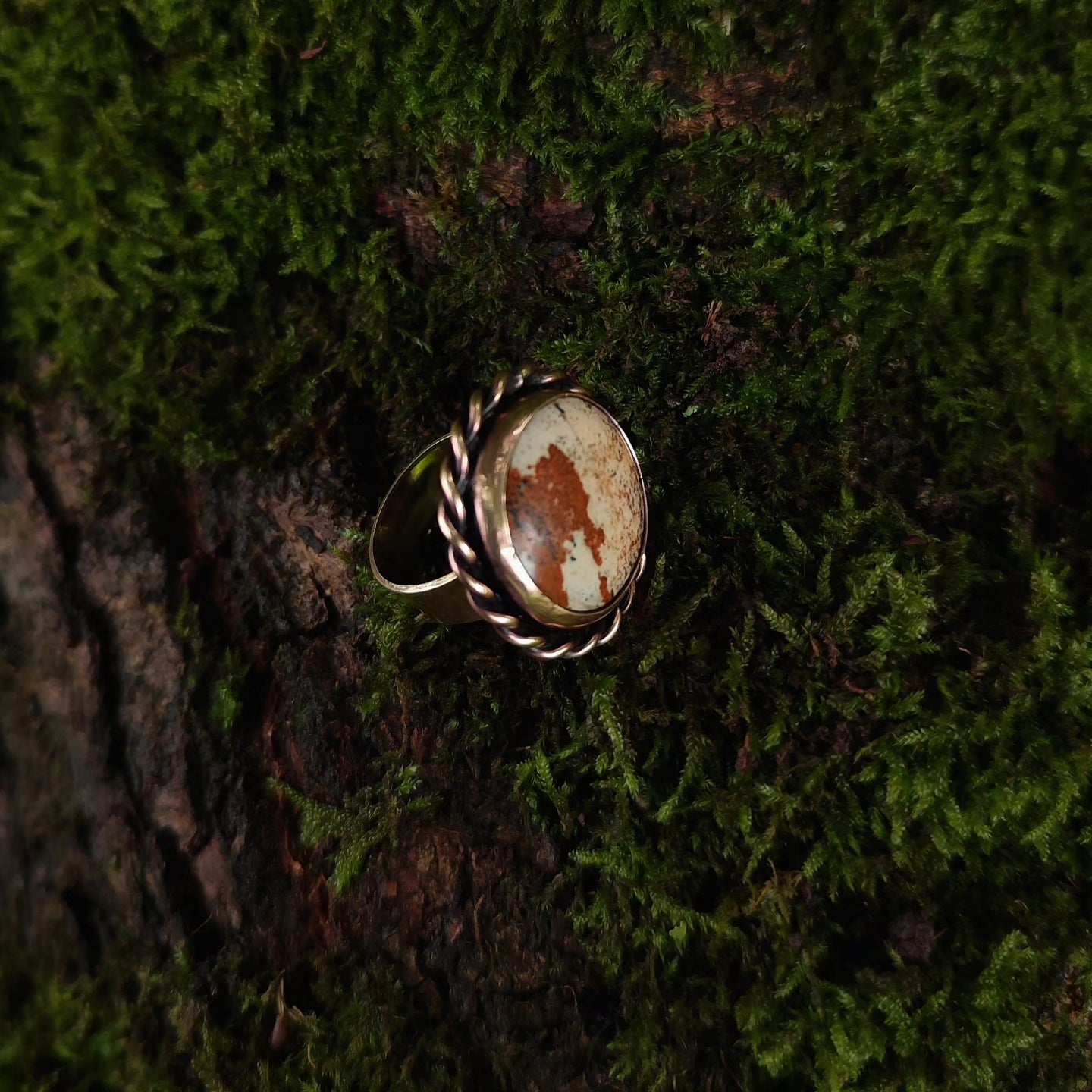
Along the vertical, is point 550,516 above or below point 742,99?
below

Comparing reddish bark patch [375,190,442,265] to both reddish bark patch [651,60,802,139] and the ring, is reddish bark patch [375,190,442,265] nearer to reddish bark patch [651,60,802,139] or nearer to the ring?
the ring

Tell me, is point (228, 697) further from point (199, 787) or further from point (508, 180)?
point (508, 180)

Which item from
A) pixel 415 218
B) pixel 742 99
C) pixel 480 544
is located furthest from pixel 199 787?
pixel 742 99

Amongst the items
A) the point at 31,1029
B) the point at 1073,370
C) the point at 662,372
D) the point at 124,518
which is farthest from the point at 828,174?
the point at 31,1029

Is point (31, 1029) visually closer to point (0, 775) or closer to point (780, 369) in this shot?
point (0, 775)

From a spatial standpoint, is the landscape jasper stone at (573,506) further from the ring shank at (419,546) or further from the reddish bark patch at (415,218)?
the reddish bark patch at (415,218)

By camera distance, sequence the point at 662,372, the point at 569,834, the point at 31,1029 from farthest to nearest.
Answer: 1. the point at 662,372
2. the point at 569,834
3. the point at 31,1029
